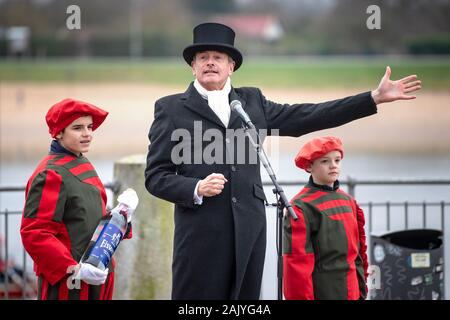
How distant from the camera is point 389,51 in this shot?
47.7m

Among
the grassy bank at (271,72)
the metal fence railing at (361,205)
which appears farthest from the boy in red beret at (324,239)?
the grassy bank at (271,72)

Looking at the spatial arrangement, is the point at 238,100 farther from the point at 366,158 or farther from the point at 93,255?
the point at 366,158

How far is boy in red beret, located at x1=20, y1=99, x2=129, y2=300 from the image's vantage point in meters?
4.55

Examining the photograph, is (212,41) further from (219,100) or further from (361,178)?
(361,178)

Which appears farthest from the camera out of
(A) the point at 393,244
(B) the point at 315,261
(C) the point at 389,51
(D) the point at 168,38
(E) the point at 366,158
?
(D) the point at 168,38

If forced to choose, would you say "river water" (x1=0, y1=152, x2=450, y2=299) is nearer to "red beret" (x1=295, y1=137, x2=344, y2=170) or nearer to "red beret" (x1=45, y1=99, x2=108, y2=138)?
"red beret" (x1=295, y1=137, x2=344, y2=170)

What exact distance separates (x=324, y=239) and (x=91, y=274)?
115 centimetres

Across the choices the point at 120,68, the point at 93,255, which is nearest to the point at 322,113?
the point at 93,255

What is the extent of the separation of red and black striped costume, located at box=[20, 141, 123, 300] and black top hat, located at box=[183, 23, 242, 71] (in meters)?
0.74

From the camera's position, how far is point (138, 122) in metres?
28.5

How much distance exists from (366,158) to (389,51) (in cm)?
2821

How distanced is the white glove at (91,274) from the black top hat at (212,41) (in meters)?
1.07

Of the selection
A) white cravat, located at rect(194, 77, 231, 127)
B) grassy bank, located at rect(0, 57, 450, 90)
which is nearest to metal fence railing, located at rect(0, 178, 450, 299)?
white cravat, located at rect(194, 77, 231, 127)

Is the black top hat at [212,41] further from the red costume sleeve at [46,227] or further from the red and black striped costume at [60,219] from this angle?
the red costume sleeve at [46,227]
